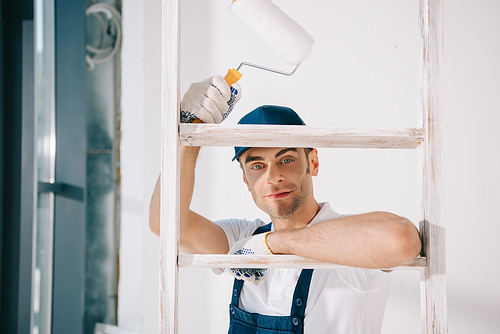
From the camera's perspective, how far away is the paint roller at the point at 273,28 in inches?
24.0

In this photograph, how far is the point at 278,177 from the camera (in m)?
1.08

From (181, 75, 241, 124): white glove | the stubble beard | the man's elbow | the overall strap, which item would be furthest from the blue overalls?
(181, 75, 241, 124): white glove

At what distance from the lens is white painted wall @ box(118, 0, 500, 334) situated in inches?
51.1

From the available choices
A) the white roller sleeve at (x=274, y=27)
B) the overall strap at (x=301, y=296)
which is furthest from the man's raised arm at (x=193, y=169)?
the overall strap at (x=301, y=296)

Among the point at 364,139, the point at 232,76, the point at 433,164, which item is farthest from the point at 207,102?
the point at 433,164

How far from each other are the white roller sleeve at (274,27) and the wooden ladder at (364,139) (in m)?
0.13

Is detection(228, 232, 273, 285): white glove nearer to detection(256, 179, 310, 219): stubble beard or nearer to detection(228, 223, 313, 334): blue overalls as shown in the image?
detection(228, 223, 313, 334): blue overalls

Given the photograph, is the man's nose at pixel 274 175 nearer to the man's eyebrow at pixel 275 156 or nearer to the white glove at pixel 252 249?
the man's eyebrow at pixel 275 156

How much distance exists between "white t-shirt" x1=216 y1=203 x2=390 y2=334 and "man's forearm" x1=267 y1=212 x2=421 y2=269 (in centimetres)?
39

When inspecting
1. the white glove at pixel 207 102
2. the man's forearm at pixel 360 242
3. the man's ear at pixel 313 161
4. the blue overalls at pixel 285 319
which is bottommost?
the blue overalls at pixel 285 319

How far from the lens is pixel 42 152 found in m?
1.43

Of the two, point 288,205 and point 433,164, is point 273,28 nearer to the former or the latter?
point 433,164

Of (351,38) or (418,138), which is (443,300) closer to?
(418,138)

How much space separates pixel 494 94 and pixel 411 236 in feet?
3.59
